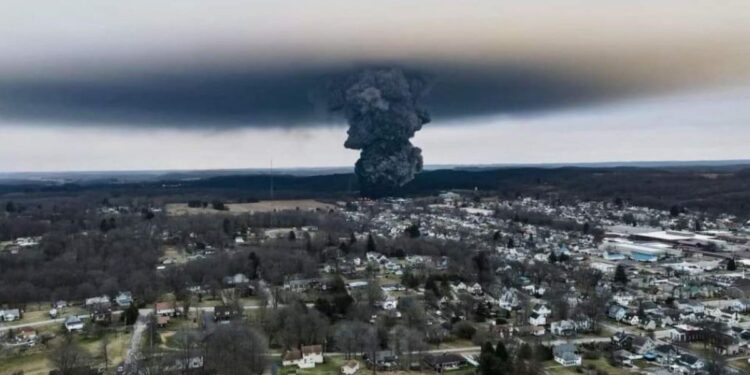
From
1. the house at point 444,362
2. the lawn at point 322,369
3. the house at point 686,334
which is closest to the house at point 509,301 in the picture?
the house at point 686,334

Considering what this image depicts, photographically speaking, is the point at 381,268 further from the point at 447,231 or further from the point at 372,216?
the point at 372,216

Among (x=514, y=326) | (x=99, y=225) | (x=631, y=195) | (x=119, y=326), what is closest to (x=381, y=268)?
(x=514, y=326)

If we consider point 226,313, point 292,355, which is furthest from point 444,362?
point 226,313

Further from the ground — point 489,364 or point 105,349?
point 489,364

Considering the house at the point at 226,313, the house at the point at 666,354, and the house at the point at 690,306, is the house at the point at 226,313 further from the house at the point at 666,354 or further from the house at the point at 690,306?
the house at the point at 690,306

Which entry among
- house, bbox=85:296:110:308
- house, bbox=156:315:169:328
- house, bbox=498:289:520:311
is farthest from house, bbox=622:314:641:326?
house, bbox=85:296:110:308

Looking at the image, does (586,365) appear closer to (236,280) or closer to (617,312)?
(617,312)
